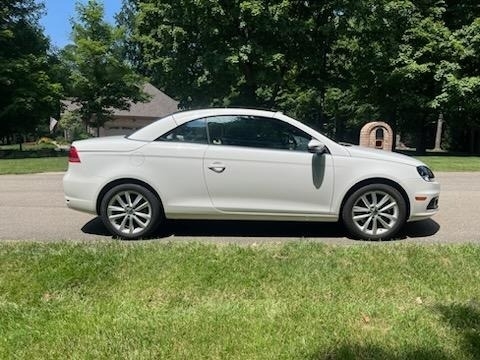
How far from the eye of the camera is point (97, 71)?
110 ft

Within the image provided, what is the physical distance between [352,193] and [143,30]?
26.8 m

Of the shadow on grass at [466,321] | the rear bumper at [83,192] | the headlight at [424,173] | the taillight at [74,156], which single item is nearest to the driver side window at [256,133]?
the headlight at [424,173]

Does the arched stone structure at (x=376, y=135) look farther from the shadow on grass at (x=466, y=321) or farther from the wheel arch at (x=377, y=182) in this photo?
the shadow on grass at (x=466, y=321)

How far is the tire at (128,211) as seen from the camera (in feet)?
22.3

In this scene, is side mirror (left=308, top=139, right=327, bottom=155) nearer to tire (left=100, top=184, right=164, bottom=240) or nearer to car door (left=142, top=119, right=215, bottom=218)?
car door (left=142, top=119, right=215, bottom=218)

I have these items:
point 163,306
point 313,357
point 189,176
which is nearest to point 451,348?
point 313,357

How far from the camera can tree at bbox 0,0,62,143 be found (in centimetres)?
2894

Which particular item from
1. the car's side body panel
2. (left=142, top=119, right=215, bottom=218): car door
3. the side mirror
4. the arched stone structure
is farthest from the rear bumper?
the arched stone structure

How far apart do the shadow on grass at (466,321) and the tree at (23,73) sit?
27.2 meters

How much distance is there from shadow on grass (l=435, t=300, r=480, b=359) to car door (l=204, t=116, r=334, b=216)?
2560 mm

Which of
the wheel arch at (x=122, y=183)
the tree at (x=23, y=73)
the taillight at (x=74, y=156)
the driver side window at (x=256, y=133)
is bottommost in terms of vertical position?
the wheel arch at (x=122, y=183)

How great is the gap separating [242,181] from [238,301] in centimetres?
235

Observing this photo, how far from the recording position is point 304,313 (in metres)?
4.31

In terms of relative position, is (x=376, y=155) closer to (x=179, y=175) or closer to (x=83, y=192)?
(x=179, y=175)
